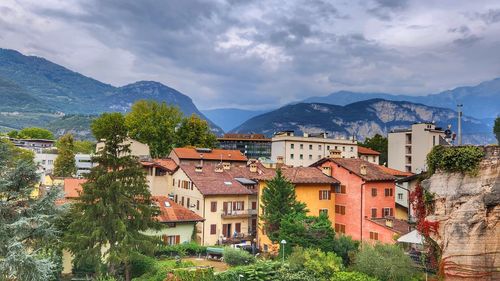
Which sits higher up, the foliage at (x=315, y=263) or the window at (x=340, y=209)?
the window at (x=340, y=209)

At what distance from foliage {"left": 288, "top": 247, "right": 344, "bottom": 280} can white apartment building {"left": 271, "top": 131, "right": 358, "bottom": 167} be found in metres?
58.5

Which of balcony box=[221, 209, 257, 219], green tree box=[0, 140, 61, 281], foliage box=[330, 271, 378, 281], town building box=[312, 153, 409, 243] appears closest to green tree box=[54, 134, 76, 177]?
balcony box=[221, 209, 257, 219]

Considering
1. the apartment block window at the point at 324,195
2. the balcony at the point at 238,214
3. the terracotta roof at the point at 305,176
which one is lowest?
the balcony at the point at 238,214

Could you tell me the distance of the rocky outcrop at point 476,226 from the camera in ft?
66.9

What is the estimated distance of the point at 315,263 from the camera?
27.2 m

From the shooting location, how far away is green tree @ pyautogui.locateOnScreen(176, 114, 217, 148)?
2953 inches

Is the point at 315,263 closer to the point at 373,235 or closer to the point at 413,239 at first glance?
the point at 413,239

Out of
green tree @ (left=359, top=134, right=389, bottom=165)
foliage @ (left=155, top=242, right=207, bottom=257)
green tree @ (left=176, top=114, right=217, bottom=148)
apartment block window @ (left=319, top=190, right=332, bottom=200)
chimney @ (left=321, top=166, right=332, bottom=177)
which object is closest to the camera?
foliage @ (left=155, top=242, right=207, bottom=257)

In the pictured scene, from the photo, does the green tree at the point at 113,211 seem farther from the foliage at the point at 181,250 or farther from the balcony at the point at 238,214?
the balcony at the point at 238,214

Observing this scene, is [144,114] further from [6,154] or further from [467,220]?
[467,220]

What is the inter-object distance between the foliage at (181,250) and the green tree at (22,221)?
14.2m

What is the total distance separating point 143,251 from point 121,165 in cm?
619

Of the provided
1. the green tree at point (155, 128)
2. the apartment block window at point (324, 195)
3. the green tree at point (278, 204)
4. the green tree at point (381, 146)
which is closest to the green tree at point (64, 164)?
the green tree at point (155, 128)

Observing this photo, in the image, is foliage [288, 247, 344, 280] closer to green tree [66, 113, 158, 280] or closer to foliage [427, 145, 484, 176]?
foliage [427, 145, 484, 176]
